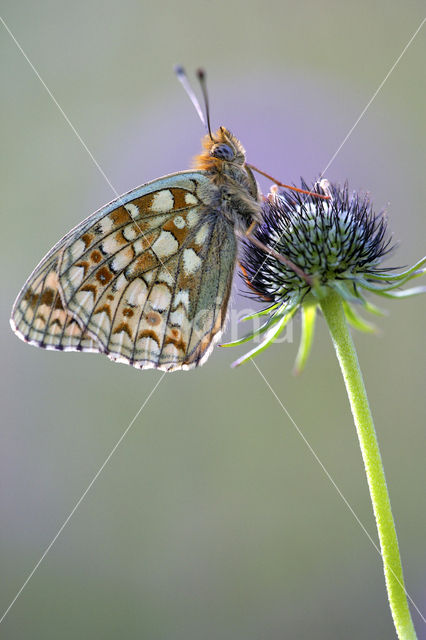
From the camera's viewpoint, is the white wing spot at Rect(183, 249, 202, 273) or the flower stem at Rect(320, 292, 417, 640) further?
the white wing spot at Rect(183, 249, 202, 273)

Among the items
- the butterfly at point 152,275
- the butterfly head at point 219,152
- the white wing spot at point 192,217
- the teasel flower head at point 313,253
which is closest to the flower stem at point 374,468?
the teasel flower head at point 313,253

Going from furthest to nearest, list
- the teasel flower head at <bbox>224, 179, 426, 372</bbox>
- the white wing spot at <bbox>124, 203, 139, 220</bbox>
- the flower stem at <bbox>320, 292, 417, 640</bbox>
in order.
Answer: the white wing spot at <bbox>124, 203, 139, 220</bbox> < the teasel flower head at <bbox>224, 179, 426, 372</bbox> < the flower stem at <bbox>320, 292, 417, 640</bbox>

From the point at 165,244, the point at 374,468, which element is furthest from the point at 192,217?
the point at 374,468

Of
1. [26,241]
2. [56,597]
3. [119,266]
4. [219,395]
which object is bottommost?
[56,597]

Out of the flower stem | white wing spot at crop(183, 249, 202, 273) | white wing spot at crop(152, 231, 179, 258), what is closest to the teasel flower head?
the flower stem

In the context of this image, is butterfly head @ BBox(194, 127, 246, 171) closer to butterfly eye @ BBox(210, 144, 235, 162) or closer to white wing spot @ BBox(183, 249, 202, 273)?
butterfly eye @ BBox(210, 144, 235, 162)

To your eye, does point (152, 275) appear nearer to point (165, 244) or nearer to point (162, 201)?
point (165, 244)

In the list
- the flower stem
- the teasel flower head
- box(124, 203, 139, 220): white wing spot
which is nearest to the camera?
the flower stem

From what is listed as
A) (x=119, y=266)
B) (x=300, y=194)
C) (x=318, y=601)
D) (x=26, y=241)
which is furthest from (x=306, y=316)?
(x=26, y=241)

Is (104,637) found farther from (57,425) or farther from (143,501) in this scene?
(57,425)
